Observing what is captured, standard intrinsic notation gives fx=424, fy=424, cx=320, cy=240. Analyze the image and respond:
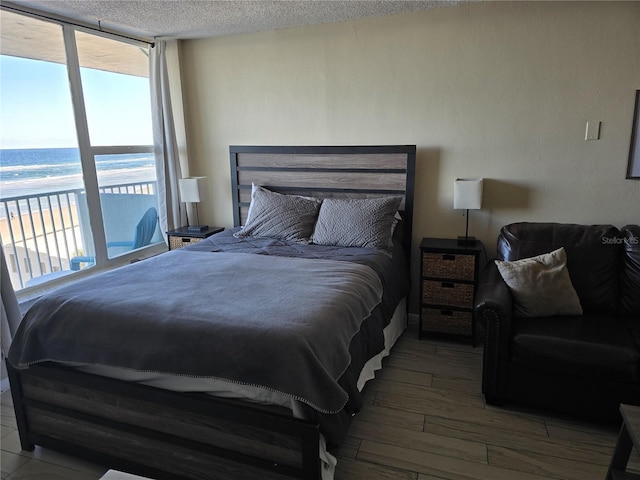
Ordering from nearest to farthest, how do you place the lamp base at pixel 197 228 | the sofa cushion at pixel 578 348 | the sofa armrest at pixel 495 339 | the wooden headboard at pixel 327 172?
the sofa cushion at pixel 578 348 < the sofa armrest at pixel 495 339 < the wooden headboard at pixel 327 172 < the lamp base at pixel 197 228

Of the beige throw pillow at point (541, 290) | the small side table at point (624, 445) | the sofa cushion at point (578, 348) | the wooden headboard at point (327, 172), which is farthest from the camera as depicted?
the wooden headboard at point (327, 172)

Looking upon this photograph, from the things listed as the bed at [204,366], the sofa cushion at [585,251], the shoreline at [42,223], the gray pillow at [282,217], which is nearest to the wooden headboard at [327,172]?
the gray pillow at [282,217]

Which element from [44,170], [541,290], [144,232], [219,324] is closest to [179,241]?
[144,232]

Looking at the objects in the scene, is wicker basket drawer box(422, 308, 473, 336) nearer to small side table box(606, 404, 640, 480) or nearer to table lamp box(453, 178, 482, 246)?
table lamp box(453, 178, 482, 246)

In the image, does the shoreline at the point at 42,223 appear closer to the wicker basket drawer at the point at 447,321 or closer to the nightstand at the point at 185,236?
the nightstand at the point at 185,236

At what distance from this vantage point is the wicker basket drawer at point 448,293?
311 cm

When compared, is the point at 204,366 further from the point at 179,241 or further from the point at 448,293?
the point at 179,241

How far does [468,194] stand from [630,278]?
3.63ft

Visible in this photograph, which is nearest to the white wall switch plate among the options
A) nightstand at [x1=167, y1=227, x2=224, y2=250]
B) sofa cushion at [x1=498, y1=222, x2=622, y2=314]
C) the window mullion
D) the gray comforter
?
sofa cushion at [x1=498, y1=222, x2=622, y2=314]

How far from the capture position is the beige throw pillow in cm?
247

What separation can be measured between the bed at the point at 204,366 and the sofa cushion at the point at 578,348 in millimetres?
796

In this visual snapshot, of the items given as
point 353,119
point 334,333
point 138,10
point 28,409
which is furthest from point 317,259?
point 138,10

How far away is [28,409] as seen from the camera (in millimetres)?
2127

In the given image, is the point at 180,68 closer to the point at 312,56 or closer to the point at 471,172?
the point at 312,56
